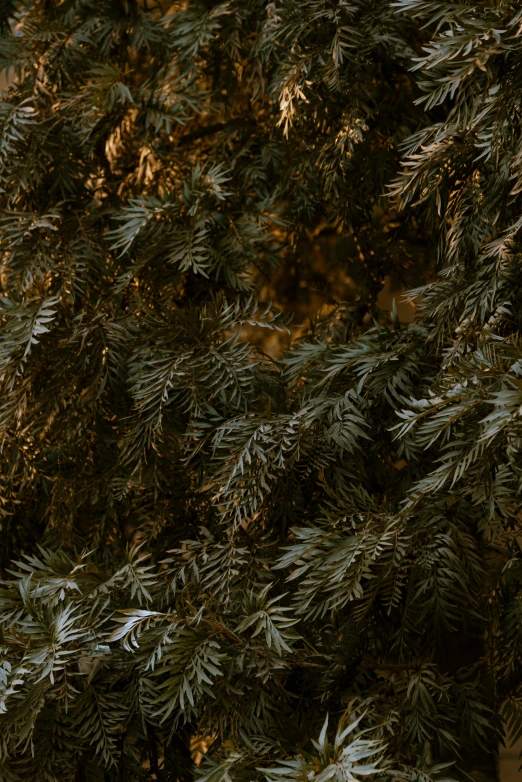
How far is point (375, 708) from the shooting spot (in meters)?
1.39

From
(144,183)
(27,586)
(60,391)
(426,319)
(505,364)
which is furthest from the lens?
(144,183)

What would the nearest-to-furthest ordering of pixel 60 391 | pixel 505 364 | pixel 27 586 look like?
pixel 505 364 → pixel 27 586 → pixel 60 391

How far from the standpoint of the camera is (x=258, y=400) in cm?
164

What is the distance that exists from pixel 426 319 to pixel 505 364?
38cm

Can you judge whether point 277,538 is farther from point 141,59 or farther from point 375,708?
point 141,59

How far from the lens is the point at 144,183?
2.11m

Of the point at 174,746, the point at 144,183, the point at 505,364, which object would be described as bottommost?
the point at 174,746

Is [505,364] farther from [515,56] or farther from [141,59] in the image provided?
[141,59]

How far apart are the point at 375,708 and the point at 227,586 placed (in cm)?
31

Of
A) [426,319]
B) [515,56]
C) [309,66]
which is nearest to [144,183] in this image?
[309,66]

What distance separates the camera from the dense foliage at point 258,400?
130 centimetres

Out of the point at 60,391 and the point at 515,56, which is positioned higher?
the point at 515,56

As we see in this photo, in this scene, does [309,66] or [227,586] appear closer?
[227,586]

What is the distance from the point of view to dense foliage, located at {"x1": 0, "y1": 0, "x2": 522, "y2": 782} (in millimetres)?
1301
